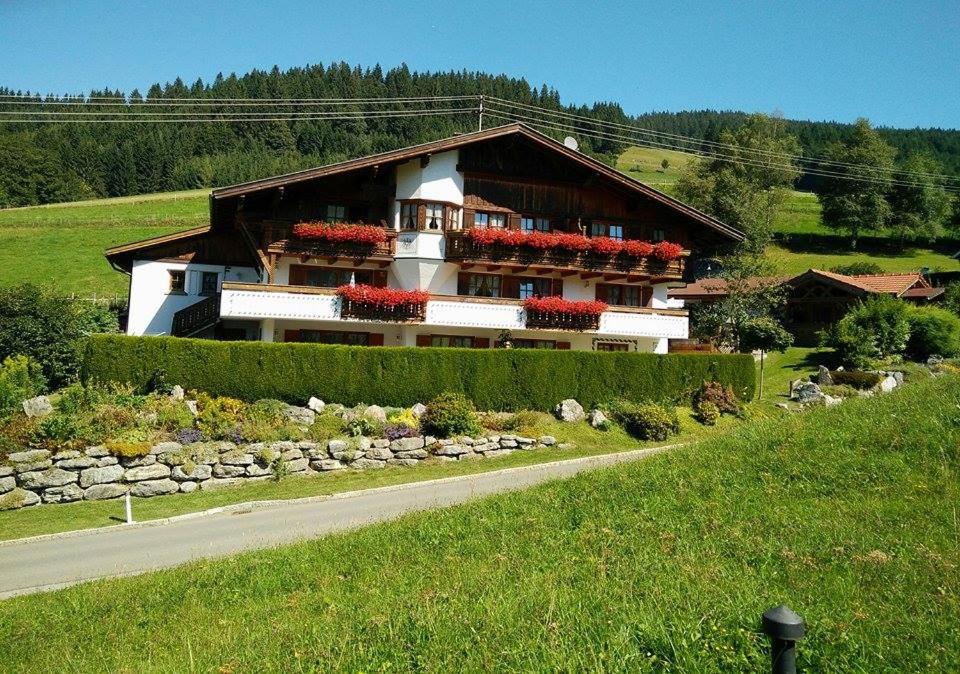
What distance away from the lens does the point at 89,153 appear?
114 metres

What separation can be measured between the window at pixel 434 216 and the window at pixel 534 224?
3857 mm

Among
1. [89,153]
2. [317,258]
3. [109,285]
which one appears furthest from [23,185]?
[317,258]

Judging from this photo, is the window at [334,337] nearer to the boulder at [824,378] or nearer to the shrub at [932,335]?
the boulder at [824,378]

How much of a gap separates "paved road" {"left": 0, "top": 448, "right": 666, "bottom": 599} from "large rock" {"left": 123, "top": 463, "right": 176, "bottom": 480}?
3164 millimetres

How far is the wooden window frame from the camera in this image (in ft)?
116

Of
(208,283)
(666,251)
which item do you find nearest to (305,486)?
(208,283)

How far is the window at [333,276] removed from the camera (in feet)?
107

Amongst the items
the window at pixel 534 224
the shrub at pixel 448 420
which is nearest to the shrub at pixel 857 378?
the window at pixel 534 224

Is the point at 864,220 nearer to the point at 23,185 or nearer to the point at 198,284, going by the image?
the point at 198,284

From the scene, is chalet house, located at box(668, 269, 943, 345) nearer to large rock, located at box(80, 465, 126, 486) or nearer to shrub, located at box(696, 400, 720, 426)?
shrub, located at box(696, 400, 720, 426)

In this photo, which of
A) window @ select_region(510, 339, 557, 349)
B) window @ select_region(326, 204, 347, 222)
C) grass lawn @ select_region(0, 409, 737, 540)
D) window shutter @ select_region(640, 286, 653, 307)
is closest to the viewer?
grass lawn @ select_region(0, 409, 737, 540)

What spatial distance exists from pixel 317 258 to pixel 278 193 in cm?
305

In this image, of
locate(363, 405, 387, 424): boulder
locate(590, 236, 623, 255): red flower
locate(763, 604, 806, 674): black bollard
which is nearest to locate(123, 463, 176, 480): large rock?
locate(363, 405, 387, 424): boulder

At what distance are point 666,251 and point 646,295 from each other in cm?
280
